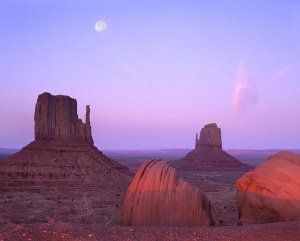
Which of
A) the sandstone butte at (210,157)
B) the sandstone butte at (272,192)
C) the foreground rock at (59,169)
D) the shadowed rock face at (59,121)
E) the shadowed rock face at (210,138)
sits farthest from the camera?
the shadowed rock face at (210,138)

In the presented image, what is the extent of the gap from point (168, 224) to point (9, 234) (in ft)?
Answer: 20.8

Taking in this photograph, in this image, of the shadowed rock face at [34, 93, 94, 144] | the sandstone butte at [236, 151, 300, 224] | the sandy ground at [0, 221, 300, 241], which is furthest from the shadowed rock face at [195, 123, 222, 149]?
the sandy ground at [0, 221, 300, 241]

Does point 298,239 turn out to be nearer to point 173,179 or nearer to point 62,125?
point 173,179

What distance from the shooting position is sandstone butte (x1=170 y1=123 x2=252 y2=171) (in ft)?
372

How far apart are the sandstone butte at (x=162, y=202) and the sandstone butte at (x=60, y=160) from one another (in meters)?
38.2

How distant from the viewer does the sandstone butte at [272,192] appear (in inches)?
596

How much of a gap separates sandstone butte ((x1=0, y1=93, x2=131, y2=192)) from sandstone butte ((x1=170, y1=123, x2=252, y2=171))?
5304 cm

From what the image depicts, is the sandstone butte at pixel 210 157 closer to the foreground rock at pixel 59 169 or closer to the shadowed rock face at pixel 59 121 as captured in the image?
the shadowed rock face at pixel 59 121

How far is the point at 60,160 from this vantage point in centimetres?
5662

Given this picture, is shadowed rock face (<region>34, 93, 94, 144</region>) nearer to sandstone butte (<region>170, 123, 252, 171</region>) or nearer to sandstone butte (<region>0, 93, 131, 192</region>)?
sandstone butte (<region>0, 93, 131, 192</region>)

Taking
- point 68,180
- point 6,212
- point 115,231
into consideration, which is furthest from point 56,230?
point 68,180

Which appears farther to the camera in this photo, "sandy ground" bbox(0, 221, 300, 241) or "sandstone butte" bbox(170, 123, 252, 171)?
"sandstone butte" bbox(170, 123, 252, 171)

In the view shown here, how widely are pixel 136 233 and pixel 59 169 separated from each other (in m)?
47.0

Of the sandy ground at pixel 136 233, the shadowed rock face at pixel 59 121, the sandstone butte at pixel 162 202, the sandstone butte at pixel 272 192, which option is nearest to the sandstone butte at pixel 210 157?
the shadowed rock face at pixel 59 121
